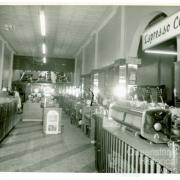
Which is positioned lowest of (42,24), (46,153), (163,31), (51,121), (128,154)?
(46,153)

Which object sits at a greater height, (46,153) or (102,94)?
(102,94)

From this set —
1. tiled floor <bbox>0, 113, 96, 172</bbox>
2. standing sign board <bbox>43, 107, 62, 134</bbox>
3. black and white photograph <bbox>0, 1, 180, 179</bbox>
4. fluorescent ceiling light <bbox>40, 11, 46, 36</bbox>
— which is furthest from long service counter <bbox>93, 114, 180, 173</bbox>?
fluorescent ceiling light <bbox>40, 11, 46, 36</bbox>

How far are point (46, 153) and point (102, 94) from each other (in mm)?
Answer: 3336

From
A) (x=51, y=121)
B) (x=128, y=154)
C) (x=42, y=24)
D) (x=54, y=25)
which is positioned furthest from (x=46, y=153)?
(x=54, y=25)

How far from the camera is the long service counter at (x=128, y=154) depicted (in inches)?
72.6

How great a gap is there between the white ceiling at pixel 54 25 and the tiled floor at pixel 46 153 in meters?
3.69

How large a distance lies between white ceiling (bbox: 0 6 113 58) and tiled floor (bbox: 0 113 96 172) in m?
3.69

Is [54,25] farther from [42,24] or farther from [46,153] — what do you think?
[46,153]

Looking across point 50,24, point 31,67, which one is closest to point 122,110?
point 50,24

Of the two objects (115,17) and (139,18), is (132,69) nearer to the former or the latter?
(139,18)

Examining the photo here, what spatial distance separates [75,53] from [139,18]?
28.4 feet

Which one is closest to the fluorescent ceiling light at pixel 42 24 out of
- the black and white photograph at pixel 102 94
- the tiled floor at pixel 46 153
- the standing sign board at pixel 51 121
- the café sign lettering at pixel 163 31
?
the black and white photograph at pixel 102 94

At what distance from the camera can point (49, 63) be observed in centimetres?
1459

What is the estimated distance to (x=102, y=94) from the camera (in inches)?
292
